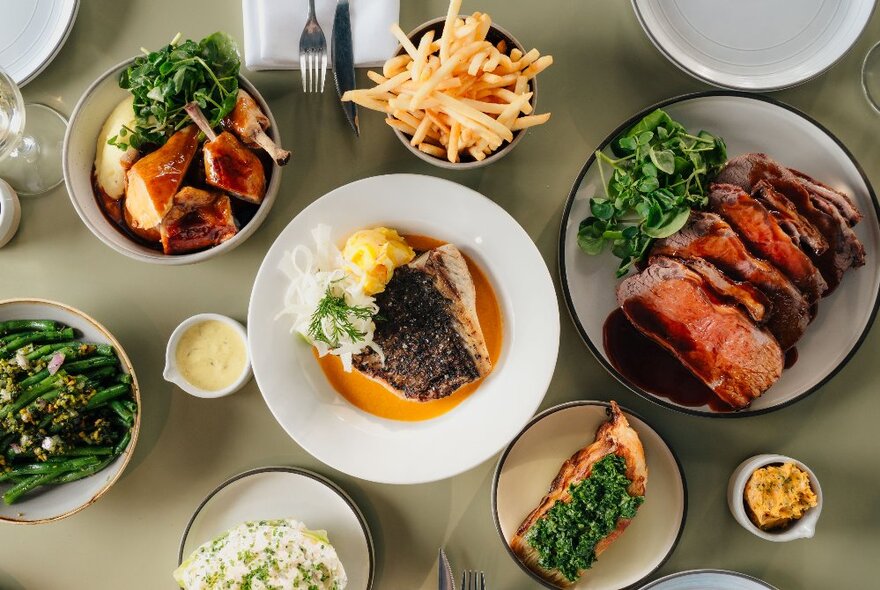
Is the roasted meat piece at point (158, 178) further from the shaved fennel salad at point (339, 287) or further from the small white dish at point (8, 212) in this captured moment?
the small white dish at point (8, 212)

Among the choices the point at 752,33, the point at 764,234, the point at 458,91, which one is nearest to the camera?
the point at 458,91

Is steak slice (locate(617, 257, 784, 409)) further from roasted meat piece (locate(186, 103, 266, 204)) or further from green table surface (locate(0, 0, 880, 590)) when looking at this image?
roasted meat piece (locate(186, 103, 266, 204))

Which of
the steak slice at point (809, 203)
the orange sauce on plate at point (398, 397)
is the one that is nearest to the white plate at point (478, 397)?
the orange sauce on plate at point (398, 397)

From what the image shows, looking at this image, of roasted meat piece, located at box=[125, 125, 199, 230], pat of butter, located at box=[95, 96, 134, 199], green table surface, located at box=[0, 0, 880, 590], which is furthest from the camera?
green table surface, located at box=[0, 0, 880, 590]

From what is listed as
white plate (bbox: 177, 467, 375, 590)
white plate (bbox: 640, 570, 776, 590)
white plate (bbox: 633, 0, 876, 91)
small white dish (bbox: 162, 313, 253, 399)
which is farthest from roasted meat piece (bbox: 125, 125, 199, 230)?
white plate (bbox: 640, 570, 776, 590)

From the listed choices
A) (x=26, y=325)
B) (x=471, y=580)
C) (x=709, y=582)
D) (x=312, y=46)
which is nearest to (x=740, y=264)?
(x=709, y=582)

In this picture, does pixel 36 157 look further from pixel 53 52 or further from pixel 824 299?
pixel 824 299
